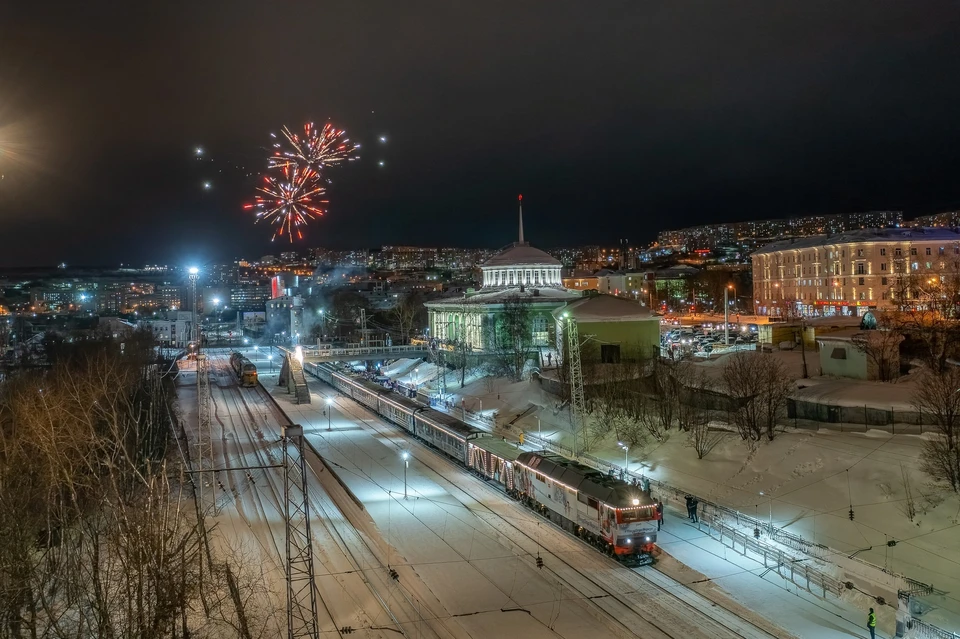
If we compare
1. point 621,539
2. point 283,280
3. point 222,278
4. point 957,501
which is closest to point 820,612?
point 621,539

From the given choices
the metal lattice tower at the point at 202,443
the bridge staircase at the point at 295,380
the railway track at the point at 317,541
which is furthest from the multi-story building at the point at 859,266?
the metal lattice tower at the point at 202,443

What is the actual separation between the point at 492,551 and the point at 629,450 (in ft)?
39.7

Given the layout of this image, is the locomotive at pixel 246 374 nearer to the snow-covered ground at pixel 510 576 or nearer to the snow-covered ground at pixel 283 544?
the snow-covered ground at pixel 283 544

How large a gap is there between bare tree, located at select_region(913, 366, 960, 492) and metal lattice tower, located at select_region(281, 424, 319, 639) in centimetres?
1750

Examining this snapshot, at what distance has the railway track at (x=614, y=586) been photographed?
1345cm

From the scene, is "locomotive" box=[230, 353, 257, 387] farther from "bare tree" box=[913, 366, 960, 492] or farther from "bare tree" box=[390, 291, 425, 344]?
"bare tree" box=[913, 366, 960, 492]

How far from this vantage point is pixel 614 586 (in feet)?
51.0

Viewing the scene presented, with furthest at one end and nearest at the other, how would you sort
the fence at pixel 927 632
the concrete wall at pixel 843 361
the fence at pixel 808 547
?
the concrete wall at pixel 843 361
the fence at pixel 808 547
the fence at pixel 927 632

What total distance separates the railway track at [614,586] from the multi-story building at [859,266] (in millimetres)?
46126

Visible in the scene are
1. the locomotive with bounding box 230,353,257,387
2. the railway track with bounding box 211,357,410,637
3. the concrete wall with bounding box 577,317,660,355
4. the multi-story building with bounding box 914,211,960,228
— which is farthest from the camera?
the multi-story building with bounding box 914,211,960,228

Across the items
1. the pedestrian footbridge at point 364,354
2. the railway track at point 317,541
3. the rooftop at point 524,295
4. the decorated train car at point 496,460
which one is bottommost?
the railway track at point 317,541

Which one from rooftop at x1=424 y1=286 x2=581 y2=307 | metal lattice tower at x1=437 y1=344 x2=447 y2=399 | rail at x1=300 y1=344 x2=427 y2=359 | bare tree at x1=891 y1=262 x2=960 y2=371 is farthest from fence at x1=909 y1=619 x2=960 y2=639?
rooftop at x1=424 y1=286 x2=581 y2=307

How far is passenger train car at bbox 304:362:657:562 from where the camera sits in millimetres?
16922

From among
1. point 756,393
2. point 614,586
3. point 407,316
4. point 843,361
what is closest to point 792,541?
point 614,586
